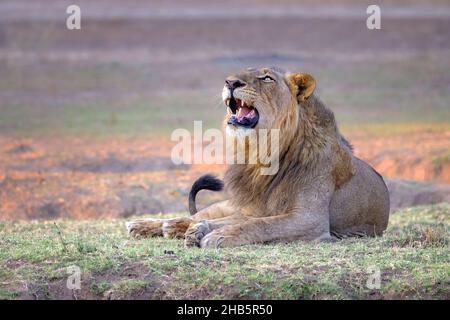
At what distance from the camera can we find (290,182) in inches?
275

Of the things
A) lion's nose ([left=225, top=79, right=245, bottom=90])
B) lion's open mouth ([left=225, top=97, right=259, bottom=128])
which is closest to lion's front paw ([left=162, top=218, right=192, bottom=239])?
lion's open mouth ([left=225, top=97, right=259, bottom=128])

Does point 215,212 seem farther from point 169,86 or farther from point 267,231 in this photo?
point 169,86

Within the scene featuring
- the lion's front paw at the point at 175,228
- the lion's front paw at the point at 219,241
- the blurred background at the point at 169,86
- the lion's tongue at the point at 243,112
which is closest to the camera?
the lion's front paw at the point at 219,241

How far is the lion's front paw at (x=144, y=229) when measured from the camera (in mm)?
7465

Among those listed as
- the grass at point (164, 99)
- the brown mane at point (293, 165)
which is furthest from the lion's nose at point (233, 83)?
the grass at point (164, 99)

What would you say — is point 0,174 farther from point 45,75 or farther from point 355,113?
point 45,75

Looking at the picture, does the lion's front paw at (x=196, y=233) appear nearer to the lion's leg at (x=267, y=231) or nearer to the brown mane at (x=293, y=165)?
the lion's leg at (x=267, y=231)

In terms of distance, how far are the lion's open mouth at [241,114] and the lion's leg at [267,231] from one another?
66 cm

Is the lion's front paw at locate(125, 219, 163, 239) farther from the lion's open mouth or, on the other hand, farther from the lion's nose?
the lion's nose

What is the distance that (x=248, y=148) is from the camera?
7.01 metres

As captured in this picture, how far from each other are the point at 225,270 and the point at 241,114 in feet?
4.36

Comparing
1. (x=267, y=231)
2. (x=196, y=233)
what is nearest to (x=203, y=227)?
(x=196, y=233)

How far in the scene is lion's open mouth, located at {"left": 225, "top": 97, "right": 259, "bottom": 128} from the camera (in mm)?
6844
